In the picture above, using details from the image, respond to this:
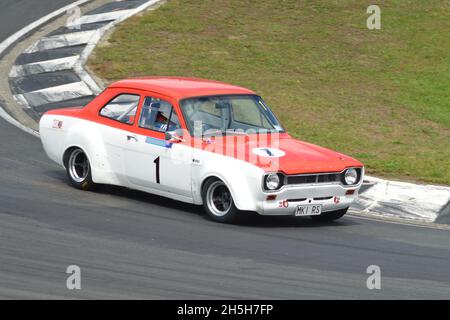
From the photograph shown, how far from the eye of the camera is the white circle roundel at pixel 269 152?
37.2 ft

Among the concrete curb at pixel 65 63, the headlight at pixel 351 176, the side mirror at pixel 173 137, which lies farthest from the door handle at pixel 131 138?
the concrete curb at pixel 65 63

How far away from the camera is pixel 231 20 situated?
21984mm

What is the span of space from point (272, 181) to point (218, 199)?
2.39 ft

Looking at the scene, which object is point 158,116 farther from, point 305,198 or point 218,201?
point 305,198

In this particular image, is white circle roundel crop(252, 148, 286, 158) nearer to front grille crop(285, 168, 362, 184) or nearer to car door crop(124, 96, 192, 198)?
front grille crop(285, 168, 362, 184)

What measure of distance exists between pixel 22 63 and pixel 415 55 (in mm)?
7787

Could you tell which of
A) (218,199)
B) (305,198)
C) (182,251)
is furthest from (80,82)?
(182,251)

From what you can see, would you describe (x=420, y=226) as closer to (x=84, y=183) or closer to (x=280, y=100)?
(x=84, y=183)

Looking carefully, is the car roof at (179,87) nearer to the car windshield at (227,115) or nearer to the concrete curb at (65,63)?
the car windshield at (227,115)

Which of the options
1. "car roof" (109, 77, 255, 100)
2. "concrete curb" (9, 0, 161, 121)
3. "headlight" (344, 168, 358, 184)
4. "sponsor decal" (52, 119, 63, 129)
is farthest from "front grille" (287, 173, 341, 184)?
"concrete curb" (9, 0, 161, 121)

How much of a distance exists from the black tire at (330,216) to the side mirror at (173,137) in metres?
1.84

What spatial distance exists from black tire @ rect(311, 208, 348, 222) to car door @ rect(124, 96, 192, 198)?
159cm
